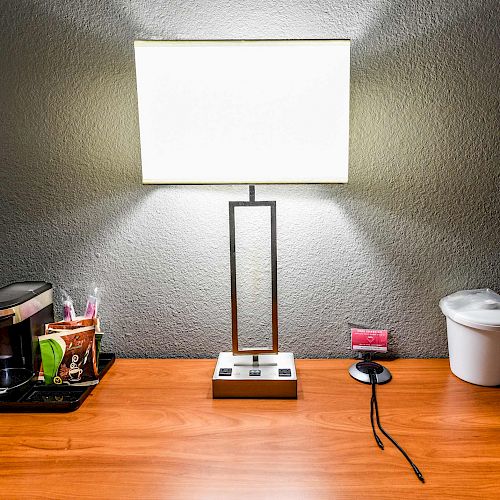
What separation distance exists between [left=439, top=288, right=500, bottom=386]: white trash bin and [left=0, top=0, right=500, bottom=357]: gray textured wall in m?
0.13

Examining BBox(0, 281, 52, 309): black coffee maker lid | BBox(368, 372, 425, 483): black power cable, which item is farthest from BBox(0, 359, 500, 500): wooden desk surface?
BBox(0, 281, 52, 309): black coffee maker lid

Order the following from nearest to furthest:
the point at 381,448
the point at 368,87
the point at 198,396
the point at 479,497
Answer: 1. the point at 479,497
2. the point at 381,448
3. the point at 198,396
4. the point at 368,87

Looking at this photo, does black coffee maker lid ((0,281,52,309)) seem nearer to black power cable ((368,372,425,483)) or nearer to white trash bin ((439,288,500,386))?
black power cable ((368,372,425,483))

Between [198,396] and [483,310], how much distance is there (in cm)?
70

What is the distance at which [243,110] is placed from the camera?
1.00 metres

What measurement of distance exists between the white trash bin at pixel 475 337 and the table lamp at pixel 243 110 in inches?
17.6

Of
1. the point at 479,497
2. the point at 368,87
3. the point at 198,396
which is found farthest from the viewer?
the point at 368,87

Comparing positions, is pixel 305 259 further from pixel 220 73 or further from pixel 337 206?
pixel 220 73

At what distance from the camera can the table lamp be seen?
0.99 meters

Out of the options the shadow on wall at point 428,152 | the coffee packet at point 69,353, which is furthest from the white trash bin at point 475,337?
the coffee packet at point 69,353

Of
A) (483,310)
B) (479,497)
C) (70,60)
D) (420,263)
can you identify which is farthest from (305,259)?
(70,60)

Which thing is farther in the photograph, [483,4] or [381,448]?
[483,4]

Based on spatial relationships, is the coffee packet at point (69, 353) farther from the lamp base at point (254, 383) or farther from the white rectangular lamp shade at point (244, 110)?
the white rectangular lamp shade at point (244, 110)

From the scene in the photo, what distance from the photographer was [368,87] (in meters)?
1.25
